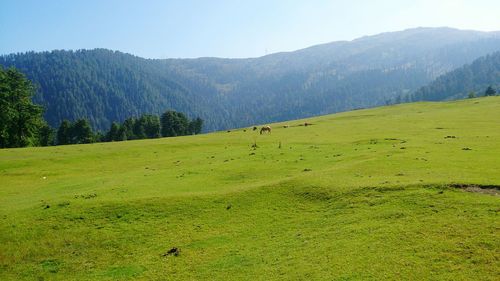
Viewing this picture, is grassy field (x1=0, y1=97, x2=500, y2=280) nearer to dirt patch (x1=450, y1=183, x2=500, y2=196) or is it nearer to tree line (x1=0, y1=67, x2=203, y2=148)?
dirt patch (x1=450, y1=183, x2=500, y2=196)

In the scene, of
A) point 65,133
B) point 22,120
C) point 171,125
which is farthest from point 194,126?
point 22,120

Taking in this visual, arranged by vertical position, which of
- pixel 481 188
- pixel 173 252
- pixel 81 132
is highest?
pixel 81 132

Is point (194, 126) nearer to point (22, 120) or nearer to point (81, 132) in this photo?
point (81, 132)

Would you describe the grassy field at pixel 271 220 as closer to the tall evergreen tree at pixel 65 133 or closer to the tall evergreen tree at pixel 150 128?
the tall evergreen tree at pixel 65 133

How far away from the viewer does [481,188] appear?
20.7 meters

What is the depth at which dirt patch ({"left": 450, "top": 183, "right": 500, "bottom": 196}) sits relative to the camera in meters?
20.1

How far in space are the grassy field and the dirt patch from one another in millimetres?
97

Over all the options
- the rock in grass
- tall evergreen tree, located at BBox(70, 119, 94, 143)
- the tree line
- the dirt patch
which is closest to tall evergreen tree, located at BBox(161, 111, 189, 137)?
the tree line

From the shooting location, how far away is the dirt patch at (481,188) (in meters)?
20.1

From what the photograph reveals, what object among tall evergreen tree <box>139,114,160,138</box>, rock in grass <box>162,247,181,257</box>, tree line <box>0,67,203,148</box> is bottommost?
rock in grass <box>162,247,181,257</box>

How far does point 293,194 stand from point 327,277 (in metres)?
9.98

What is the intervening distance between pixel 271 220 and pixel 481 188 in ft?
34.2

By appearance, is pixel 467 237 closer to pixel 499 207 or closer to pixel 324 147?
pixel 499 207

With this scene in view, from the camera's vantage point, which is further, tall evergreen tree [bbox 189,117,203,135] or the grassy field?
tall evergreen tree [bbox 189,117,203,135]
